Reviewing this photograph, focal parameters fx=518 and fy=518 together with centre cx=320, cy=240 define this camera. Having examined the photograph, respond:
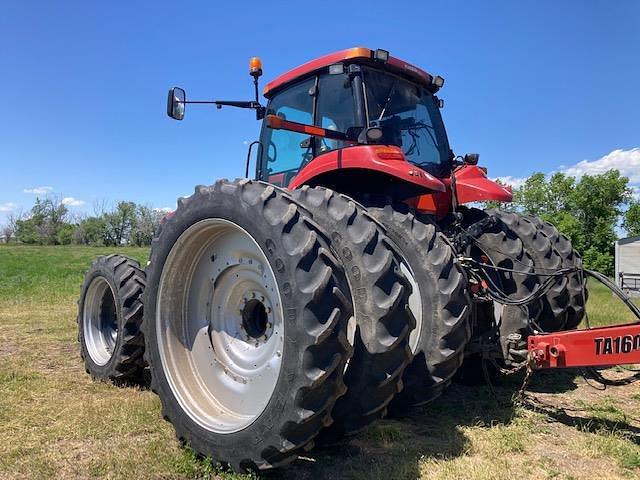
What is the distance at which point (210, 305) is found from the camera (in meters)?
3.46

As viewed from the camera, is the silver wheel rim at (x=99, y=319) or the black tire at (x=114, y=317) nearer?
the black tire at (x=114, y=317)

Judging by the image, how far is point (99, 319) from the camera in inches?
213

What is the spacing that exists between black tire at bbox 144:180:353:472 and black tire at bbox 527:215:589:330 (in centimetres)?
294

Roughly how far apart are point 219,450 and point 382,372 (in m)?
0.98

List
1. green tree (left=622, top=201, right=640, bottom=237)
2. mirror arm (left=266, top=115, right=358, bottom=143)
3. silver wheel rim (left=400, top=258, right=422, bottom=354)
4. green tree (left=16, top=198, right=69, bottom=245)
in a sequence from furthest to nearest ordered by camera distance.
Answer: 1. green tree (left=16, top=198, right=69, bottom=245)
2. green tree (left=622, top=201, right=640, bottom=237)
3. mirror arm (left=266, top=115, right=358, bottom=143)
4. silver wheel rim (left=400, top=258, right=422, bottom=354)

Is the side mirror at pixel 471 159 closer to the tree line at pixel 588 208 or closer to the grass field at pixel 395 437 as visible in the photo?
the grass field at pixel 395 437

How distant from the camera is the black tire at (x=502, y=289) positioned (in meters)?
3.92

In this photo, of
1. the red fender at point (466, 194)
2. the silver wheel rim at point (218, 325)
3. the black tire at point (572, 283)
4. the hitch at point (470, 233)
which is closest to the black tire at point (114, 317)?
the silver wheel rim at point (218, 325)

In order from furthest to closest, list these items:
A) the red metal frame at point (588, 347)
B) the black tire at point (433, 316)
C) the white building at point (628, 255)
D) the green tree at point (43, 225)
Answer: the green tree at point (43, 225)
the white building at point (628, 255)
the black tire at point (433, 316)
the red metal frame at point (588, 347)

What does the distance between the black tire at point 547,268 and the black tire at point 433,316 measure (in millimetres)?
1502

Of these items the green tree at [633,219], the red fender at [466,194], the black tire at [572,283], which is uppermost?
the green tree at [633,219]

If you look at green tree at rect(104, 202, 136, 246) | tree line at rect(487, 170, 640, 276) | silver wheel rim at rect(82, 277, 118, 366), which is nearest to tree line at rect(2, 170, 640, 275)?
tree line at rect(487, 170, 640, 276)

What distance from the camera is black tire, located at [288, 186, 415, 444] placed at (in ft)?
8.82

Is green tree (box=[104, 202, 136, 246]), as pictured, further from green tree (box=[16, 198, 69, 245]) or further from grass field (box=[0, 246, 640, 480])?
grass field (box=[0, 246, 640, 480])
